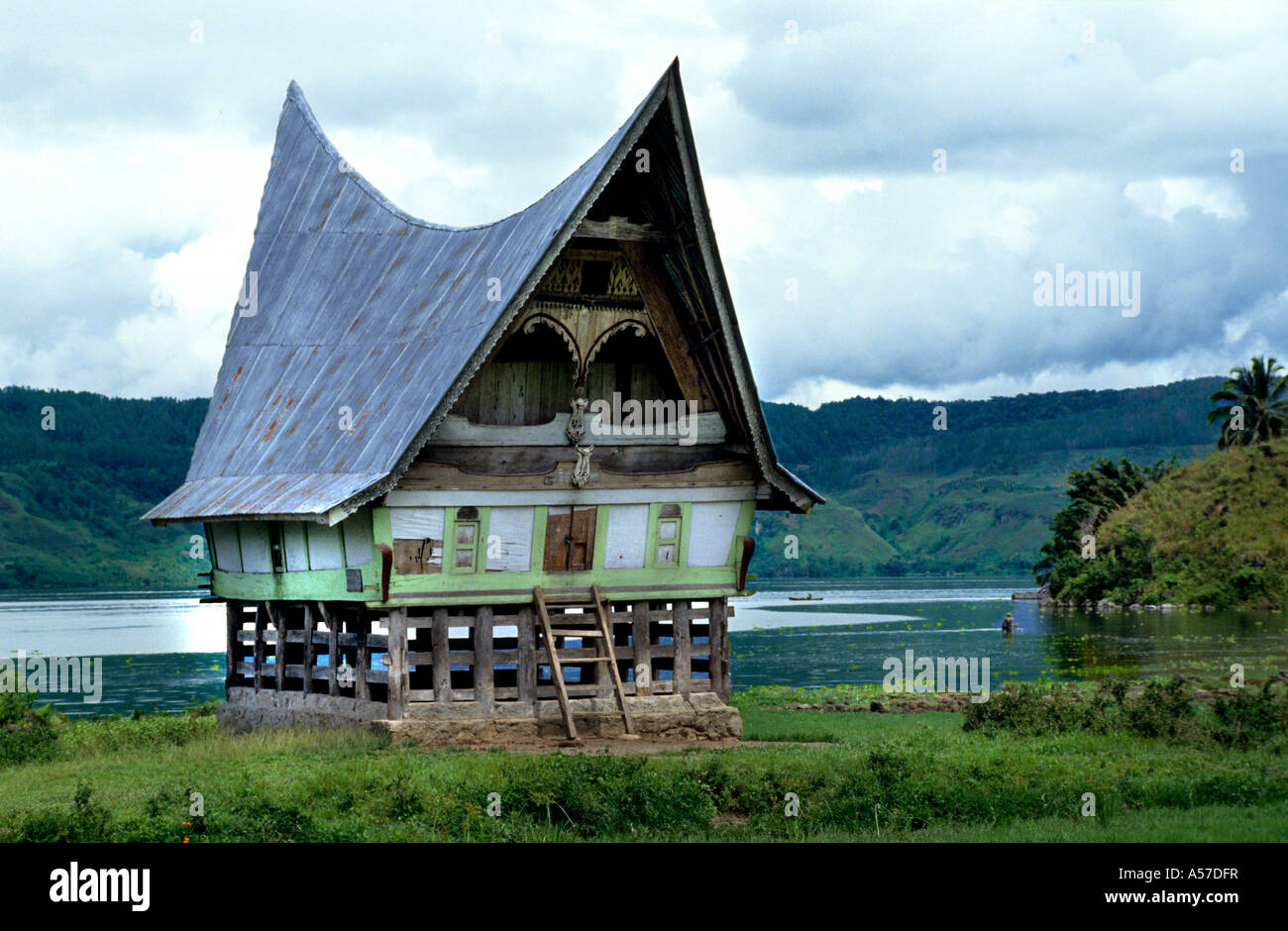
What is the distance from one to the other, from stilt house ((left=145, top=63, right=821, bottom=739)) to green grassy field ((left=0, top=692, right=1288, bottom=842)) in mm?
2464

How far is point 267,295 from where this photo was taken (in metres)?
32.2

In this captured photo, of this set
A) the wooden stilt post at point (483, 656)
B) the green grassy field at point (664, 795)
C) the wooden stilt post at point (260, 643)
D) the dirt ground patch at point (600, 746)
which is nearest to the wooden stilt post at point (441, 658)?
the wooden stilt post at point (483, 656)

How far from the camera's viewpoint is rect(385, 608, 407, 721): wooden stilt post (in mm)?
24375

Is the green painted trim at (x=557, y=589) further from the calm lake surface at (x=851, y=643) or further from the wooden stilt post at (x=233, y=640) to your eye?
the calm lake surface at (x=851, y=643)

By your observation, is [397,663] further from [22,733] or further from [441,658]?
[22,733]

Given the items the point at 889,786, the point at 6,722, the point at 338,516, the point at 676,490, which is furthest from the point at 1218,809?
the point at 6,722

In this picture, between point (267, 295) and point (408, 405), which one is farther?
point (267, 295)

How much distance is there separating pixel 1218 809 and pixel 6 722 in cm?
1988

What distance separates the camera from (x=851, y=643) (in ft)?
234

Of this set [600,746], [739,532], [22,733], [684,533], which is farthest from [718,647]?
[22,733]

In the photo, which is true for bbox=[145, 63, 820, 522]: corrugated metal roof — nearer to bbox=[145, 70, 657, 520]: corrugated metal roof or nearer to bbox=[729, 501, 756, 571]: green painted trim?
bbox=[145, 70, 657, 520]: corrugated metal roof

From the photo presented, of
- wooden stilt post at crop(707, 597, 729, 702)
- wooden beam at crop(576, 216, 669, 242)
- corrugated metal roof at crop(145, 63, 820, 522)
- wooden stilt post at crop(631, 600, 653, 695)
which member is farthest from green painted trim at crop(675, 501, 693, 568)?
wooden beam at crop(576, 216, 669, 242)

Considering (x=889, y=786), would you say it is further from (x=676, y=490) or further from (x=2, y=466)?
(x=2, y=466)

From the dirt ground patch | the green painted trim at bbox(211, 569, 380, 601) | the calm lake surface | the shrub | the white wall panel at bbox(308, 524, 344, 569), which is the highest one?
the white wall panel at bbox(308, 524, 344, 569)
